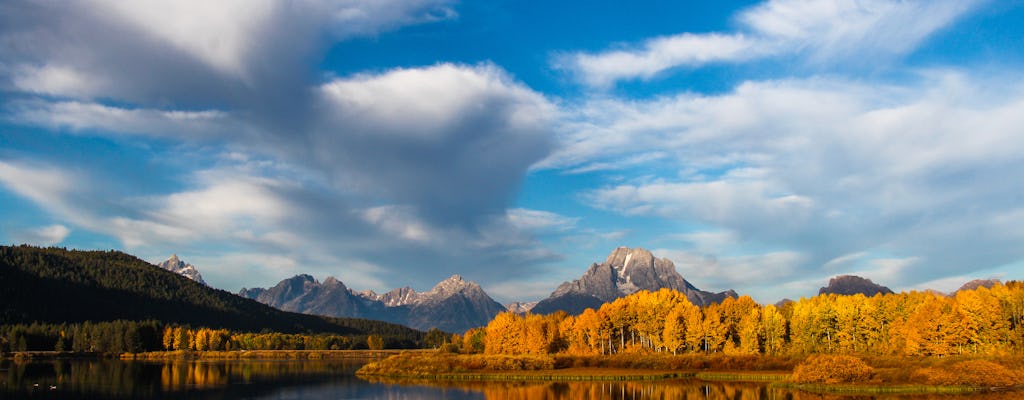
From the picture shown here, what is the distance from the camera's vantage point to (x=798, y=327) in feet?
454

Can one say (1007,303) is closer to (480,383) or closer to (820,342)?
(820,342)

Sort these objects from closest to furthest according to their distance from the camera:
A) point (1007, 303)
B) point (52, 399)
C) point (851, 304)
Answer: point (52, 399)
point (1007, 303)
point (851, 304)

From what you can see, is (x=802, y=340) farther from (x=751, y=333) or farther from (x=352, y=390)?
(x=352, y=390)

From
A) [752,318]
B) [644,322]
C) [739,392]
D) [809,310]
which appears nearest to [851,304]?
[809,310]

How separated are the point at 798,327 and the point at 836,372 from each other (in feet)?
154

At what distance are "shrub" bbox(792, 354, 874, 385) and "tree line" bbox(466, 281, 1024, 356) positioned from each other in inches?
1213

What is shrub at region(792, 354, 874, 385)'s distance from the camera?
93.5 m

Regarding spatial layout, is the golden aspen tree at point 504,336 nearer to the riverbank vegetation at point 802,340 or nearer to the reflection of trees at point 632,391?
the riverbank vegetation at point 802,340

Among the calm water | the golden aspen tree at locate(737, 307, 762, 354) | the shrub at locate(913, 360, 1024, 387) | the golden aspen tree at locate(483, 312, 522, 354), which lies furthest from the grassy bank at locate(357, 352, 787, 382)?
the shrub at locate(913, 360, 1024, 387)

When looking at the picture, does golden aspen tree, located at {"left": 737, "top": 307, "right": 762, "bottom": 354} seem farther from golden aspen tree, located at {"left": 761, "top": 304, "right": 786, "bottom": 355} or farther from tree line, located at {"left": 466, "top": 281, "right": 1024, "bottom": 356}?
golden aspen tree, located at {"left": 761, "top": 304, "right": 786, "bottom": 355}

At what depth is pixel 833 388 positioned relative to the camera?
90438 millimetres

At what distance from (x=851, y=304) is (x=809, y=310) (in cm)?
804

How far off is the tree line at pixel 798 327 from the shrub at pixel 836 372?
30.8 meters

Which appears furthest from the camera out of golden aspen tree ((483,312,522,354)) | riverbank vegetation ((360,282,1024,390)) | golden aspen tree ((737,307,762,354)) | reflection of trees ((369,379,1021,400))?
golden aspen tree ((483,312,522,354))
